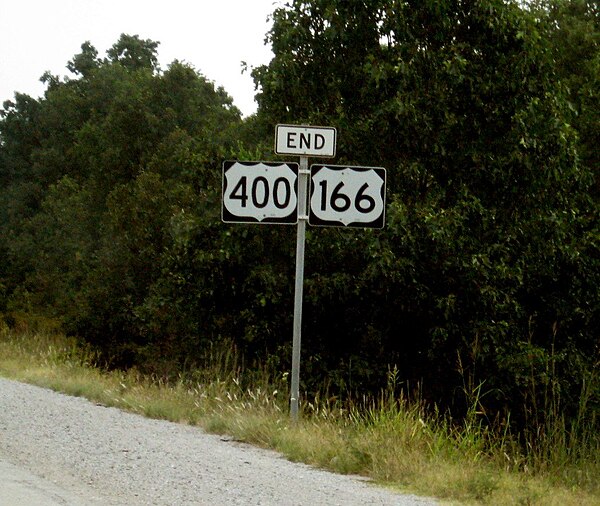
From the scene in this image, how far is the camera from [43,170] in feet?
164

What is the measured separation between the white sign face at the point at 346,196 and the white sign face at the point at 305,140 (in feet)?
0.66

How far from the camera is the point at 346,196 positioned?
32.0 ft

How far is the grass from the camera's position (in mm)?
6820

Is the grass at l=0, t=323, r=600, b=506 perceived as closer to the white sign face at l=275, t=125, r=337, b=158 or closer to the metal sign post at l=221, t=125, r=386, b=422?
the metal sign post at l=221, t=125, r=386, b=422

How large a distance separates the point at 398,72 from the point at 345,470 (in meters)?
8.80

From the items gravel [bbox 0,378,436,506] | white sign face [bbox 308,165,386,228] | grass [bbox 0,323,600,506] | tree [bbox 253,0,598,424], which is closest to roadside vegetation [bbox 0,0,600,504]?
tree [bbox 253,0,598,424]

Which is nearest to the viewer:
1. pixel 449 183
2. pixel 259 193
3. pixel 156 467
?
pixel 156 467

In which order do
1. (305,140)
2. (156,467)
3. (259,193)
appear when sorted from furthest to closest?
(305,140)
(259,193)
(156,467)

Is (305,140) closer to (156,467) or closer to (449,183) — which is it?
(156,467)

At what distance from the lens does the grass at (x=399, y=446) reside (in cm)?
682

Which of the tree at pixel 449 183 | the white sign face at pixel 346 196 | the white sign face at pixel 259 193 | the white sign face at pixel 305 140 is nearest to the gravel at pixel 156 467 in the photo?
the white sign face at pixel 259 193

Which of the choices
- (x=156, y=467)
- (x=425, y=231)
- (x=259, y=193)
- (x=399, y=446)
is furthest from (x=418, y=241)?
(x=156, y=467)

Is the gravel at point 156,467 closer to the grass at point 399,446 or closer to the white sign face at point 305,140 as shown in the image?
the grass at point 399,446

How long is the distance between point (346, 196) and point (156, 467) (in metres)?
3.66
